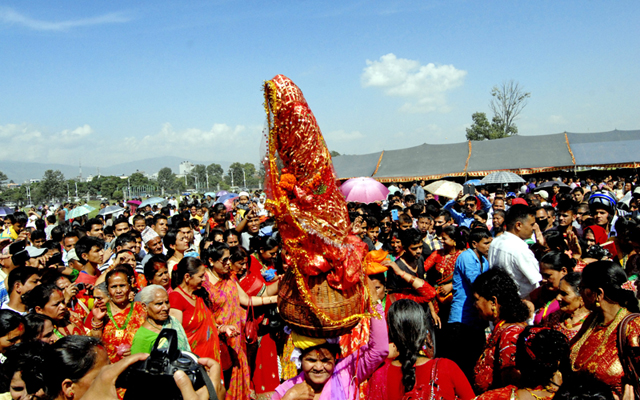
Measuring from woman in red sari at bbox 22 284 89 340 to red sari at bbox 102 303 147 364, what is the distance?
255 mm

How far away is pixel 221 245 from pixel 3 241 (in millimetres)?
5535

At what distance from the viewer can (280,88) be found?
2166 millimetres

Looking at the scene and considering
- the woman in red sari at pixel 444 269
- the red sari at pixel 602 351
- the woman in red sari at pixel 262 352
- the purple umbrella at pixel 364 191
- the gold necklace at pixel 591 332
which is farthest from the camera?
the purple umbrella at pixel 364 191

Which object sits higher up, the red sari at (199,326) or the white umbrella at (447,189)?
the white umbrella at (447,189)

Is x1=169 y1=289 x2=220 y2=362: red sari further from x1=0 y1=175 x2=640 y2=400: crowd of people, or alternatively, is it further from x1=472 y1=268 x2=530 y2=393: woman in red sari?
x1=472 y1=268 x2=530 y2=393: woman in red sari

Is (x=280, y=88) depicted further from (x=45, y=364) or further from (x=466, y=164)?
(x=466, y=164)

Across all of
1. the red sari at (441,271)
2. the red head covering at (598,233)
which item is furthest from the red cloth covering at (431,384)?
the red head covering at (598,233)

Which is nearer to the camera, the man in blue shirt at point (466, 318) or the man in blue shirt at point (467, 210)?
the man in blue shirt at point (466, 318)

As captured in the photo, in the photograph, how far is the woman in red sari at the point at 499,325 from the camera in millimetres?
2584

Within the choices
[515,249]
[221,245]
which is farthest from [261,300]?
[515,249]

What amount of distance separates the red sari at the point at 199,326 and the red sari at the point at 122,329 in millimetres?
346

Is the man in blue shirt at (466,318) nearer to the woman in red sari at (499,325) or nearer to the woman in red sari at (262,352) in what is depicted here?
the woman in red sari at (499,325)

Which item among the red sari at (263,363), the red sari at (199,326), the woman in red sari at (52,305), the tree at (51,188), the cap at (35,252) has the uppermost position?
the tree at (51,188)

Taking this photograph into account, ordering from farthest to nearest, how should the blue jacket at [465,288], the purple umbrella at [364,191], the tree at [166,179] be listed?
the tree at [166,179]
the purple umbrella at [364,191]
the blue jacket at [465,288]
